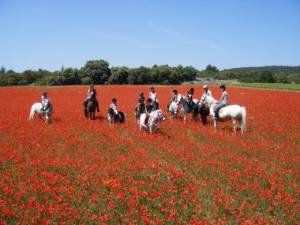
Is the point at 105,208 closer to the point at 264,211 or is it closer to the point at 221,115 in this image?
the point at 264,211

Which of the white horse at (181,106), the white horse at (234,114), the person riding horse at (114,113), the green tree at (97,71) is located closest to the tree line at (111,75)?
the green tree at (97,71)

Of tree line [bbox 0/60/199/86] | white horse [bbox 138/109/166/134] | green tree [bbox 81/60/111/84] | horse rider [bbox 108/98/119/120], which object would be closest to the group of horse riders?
horse rider [bbox 108/98/119/120]

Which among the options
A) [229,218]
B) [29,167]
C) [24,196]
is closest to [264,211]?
[229,218]

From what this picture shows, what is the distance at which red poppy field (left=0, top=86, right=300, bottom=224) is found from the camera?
743 centimetres

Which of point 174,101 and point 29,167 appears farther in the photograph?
point 174,101

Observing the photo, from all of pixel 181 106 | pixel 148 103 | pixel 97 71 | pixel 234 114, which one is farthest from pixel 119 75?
pixel 234 114

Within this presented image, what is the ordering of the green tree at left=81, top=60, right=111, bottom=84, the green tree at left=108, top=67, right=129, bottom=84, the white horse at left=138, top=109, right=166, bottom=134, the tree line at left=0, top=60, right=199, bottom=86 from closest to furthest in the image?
the white horse at left=138, top=109, right=166, bottom=134 → the tree line at left=0, top=60, right=199, bottom=86 → the green tree at left=108, top=67, right=129, bottom=84 → the green tree at left=81, top=60, right=111, bottom=84

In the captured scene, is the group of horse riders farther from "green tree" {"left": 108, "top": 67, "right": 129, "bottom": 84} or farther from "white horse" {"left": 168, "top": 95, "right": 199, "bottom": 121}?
"green tree" {"left": 108, "top": 67, "right": 129, "bottom": 84}

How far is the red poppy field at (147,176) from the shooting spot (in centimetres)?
743

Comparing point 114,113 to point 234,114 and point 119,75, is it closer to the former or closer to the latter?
point 234,114

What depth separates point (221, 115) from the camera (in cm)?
1756

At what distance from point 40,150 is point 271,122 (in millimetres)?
13920

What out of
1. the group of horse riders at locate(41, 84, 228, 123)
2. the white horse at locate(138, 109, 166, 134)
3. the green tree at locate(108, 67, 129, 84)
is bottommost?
the white horse at locate(138, 109, 166, 134)

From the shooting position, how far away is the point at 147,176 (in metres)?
9.91
